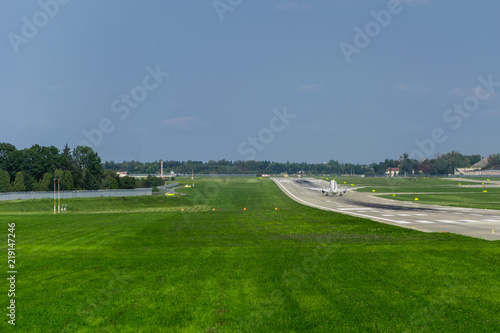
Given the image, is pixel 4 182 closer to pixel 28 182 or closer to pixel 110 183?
pixel 28 182

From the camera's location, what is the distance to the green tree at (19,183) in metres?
77.0

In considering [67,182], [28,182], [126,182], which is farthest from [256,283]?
[28,182]

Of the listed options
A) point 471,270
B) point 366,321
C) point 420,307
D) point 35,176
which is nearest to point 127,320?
point 366,321

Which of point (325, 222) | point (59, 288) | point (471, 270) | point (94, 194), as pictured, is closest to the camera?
point (59, 288)

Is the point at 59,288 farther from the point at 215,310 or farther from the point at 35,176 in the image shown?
the point at 35,176

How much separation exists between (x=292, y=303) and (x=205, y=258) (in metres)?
7.74

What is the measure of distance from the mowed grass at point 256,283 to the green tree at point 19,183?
58.1 meters

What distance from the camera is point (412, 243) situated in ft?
78.7

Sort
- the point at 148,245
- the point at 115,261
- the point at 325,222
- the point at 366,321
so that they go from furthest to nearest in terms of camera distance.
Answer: the point at 325,222 → the point at 148,245 → the point at 115,261 → the point at 366,321

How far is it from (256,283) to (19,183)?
254ft

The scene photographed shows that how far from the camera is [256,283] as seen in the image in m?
15.3

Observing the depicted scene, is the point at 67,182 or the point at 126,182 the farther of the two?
the point at 126,182

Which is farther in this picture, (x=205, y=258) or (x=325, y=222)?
(x=325, y=222)

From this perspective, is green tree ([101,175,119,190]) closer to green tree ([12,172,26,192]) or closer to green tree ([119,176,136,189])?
green tree ([119,176,136,189])
